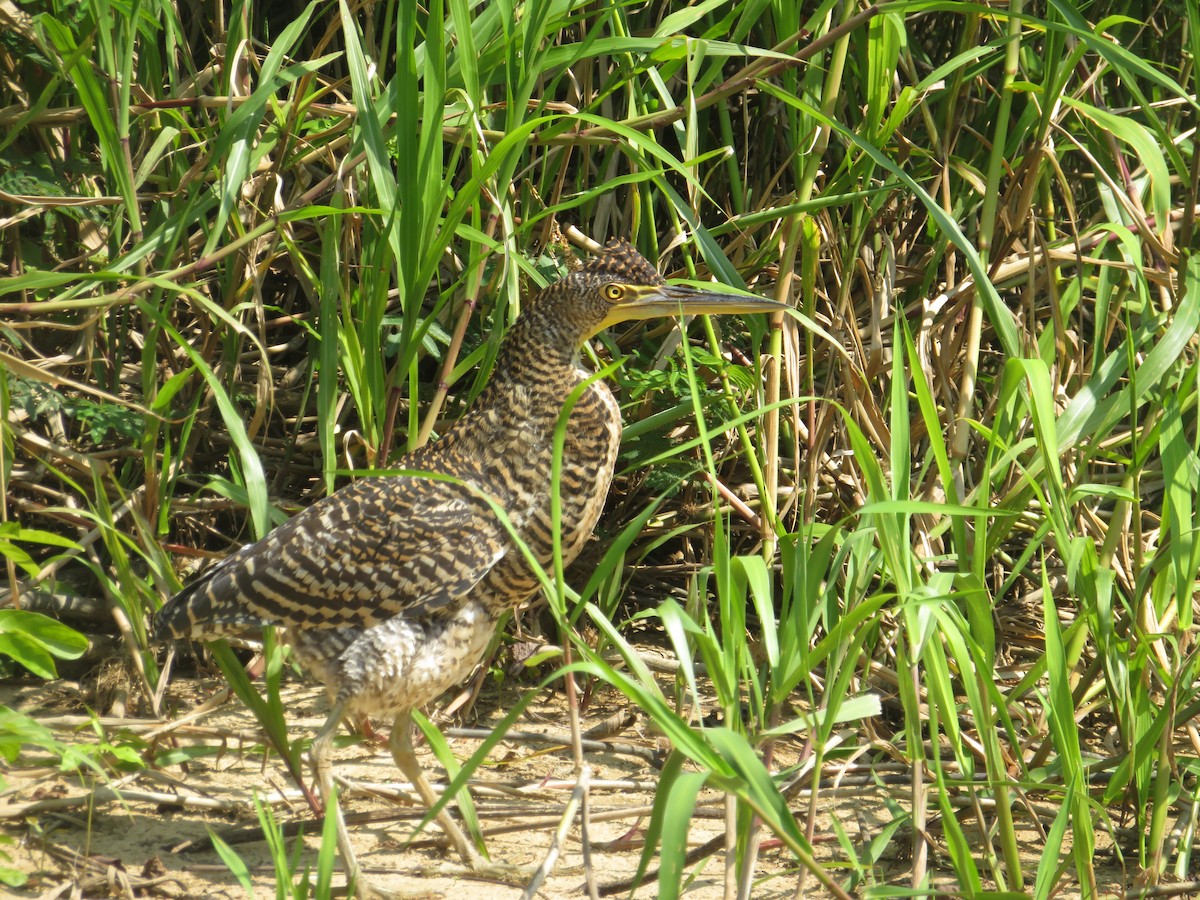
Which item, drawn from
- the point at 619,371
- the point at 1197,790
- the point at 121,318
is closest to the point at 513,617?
the point at 619,371

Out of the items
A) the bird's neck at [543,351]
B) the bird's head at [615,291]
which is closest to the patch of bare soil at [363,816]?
the bird's neck at [543,351]

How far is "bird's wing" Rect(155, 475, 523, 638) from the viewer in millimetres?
3273

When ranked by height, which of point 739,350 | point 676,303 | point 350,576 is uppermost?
point 676,303

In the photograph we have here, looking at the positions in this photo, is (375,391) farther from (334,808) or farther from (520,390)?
(334,808)

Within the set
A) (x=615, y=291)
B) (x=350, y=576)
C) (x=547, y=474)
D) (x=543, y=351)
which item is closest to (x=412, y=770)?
(x=350, y=576)

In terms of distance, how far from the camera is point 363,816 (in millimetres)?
A: 3492

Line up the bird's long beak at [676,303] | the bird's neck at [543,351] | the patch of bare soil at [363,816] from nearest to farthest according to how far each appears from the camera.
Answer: the patch of bare soil at [363,816]
the bird's long beak at [676,303]
the bird's neck at [543,351]

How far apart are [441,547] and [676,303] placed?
0.90 meters

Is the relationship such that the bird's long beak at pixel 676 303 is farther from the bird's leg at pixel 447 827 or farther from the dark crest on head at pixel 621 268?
the bird's leg at pixel 447 827

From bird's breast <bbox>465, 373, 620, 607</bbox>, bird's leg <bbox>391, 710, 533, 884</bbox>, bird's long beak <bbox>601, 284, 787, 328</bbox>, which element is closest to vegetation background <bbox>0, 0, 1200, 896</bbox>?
bird's long beak <bbox>601, 284, 787, 328</bbox>

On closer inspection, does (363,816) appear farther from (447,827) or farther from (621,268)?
(621,268)

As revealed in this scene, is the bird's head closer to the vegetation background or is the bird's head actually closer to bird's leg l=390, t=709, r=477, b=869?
the vegetation background

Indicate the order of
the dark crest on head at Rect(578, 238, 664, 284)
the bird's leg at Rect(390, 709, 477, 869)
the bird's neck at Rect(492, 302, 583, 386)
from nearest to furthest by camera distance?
1. the bird's leg at Rect(390, 709, 477, 869)
2. the dark crest on head at Rect(578, 238, 664, 284)
3. the bird's neck at Rect(492, 302, 583, 386)

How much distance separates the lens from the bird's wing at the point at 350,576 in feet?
10.7
